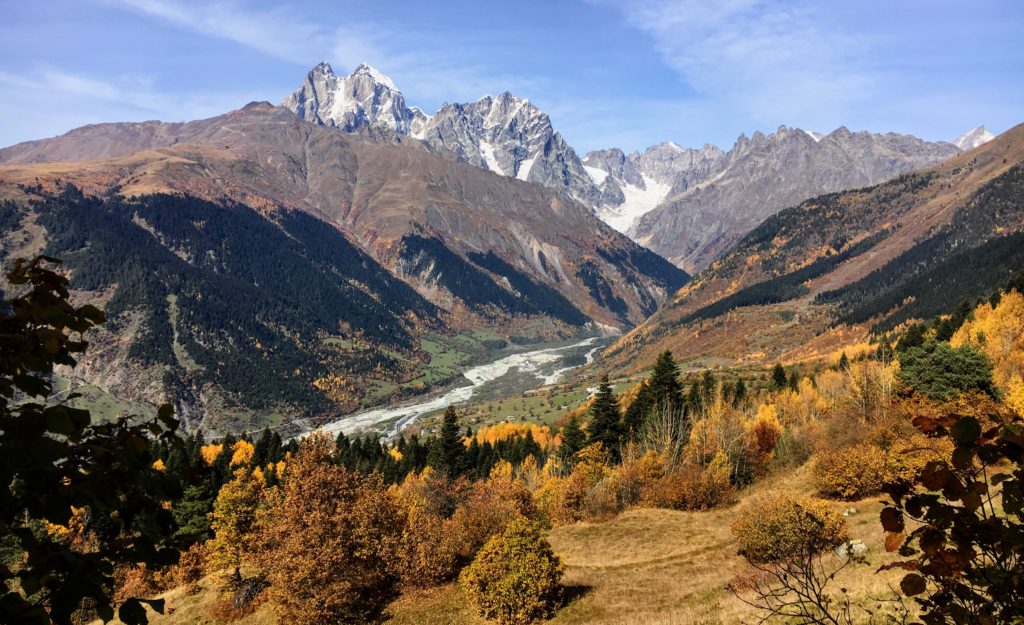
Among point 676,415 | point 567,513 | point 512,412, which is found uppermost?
point 676,415

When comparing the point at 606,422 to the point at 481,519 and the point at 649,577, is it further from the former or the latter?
the point at 649,577

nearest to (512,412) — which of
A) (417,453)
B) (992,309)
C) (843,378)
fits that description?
(417,453)

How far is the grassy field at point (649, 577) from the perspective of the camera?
24500 millimetres

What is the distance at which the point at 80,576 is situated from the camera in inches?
151

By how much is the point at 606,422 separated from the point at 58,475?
8089 centimetres

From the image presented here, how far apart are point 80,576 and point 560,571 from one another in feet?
108

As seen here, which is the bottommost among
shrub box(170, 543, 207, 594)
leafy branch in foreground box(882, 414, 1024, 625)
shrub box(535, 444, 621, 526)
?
shrub box(170, 543, 207, 594)

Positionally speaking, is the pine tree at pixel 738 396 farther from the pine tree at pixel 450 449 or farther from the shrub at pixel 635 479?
the pine tree at pixel 450 449

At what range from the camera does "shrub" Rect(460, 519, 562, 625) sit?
31.2 m

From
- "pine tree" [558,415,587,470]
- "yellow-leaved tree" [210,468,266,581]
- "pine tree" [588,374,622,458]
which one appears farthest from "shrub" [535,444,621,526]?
"yellow-leaved tree" [210,468,266,581]

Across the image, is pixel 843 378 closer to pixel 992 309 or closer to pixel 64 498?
pixel 992 309

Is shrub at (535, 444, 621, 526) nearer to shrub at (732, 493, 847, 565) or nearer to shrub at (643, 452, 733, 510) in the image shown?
shrub at (643, 452, 733, 510)

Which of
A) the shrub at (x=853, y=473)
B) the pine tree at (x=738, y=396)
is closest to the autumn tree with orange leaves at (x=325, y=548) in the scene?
the shrub at (x=853, y=473)

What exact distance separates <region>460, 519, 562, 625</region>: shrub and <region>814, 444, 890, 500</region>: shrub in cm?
2442
